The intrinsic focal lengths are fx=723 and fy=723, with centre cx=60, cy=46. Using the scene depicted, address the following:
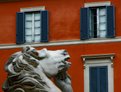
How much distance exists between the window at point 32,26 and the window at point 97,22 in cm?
200

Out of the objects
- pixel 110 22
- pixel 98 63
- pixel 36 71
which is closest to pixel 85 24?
pixel 110 22

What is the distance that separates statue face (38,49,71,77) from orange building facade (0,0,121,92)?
30466 mm

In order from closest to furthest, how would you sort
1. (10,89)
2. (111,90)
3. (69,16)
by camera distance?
(10,89) < (111,90) < (69,16)

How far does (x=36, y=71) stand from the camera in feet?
12.7

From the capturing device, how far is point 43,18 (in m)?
36.5

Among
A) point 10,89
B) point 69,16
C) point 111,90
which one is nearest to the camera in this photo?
point 10,89

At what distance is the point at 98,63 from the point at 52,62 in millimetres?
30947

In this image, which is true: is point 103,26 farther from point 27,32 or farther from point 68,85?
point 68,85

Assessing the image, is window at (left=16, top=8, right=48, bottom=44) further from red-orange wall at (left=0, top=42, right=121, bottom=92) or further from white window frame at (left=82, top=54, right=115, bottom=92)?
white window frame at (left=82, top=54, right=115, bottom=92)

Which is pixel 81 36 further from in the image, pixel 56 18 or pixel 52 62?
pixel 52 62

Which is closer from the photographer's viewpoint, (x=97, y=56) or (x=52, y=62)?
(x=52, y=62)

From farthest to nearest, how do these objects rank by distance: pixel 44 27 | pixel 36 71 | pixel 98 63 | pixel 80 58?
pixel 44 27, pixel 80 58, pixel 98 63, pixel 36 71

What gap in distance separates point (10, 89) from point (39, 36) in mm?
32558

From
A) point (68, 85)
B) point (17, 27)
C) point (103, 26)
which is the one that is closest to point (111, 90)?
point (103, 26)
